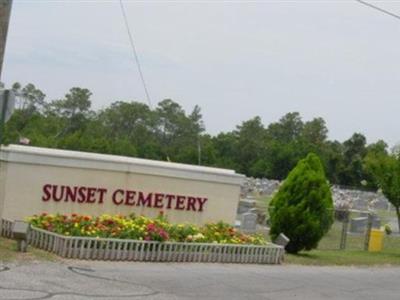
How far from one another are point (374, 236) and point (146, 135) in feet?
152

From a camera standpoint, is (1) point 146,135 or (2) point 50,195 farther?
Answer: (1) point 146,135

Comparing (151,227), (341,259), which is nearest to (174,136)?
(341,259)

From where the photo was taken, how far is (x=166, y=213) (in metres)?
18.0

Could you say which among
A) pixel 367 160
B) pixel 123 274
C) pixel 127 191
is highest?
pixel 367 160

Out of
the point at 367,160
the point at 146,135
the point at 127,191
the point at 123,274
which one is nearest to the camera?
the point at 123,274

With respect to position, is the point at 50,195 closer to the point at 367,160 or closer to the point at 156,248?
the point at 156,248

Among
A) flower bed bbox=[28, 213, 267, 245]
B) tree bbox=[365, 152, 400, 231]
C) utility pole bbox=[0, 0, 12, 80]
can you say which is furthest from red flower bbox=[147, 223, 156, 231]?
tree bbox=[365, 152, 400, 231]

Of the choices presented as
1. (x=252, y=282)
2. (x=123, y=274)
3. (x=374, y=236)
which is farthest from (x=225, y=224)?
(x=374, y=236)

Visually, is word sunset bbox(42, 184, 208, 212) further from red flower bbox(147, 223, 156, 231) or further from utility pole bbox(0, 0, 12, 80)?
utility pole bbox(0, 0, 12, 80)

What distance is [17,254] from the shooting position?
13.1 meters

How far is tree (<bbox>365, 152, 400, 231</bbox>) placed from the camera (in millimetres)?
23281

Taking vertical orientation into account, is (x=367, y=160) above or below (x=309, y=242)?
above

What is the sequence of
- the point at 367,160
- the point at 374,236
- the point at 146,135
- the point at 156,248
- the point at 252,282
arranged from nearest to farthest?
the point at 252,282
the point at 156,248
the point at 367,160
the point at 374,236
the point at 146,135

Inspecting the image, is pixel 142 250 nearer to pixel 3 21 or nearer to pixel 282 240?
pixel 282 240
